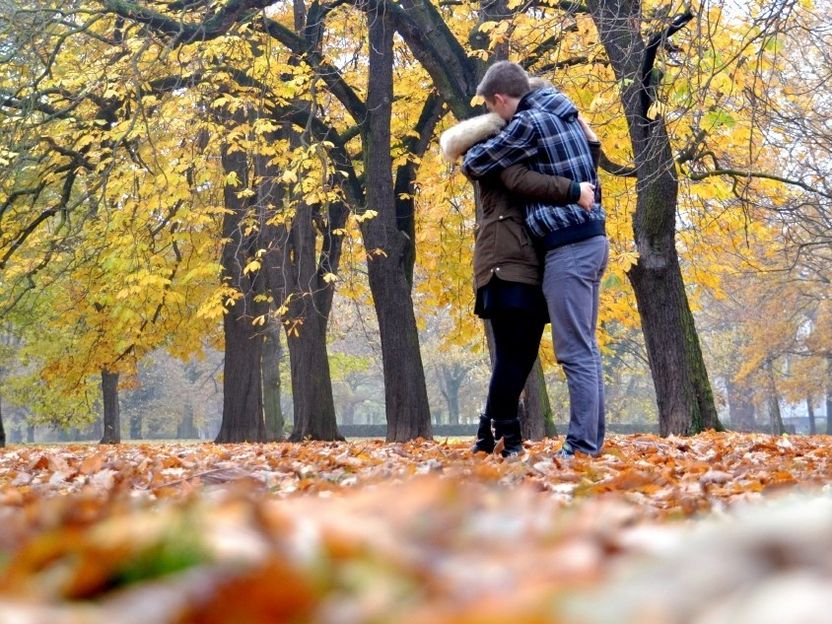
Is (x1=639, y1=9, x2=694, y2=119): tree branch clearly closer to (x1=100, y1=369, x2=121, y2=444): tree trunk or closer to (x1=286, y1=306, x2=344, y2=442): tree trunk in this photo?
(x1=286, y1=306, x2=344, y2=442): tree trunk

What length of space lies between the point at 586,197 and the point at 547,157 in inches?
13.7

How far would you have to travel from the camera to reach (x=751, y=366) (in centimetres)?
3278

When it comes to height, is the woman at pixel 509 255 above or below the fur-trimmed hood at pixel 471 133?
below

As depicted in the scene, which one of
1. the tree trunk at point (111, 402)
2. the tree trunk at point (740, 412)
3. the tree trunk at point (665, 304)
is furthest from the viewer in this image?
the tree trunk at point (740, 412)

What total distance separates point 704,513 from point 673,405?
7732 millimetres

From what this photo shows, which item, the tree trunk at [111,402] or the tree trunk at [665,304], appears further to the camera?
the tree trunk at [111,402]

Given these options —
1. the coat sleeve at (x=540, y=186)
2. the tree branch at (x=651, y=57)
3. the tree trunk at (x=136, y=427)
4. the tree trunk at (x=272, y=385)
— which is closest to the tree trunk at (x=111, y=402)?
the tree trunk at (x=272, y=385)

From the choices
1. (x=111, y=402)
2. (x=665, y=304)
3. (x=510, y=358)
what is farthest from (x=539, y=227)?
(x=111, y=402)

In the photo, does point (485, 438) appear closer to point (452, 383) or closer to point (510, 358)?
point (510, 358)

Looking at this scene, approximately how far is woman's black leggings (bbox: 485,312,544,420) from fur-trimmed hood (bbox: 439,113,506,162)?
1.02 metres

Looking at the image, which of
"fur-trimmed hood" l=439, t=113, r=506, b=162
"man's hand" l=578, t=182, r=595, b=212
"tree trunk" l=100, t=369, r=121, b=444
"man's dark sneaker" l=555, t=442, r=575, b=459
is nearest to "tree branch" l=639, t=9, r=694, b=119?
"fur-trimmed hood" l=439, t=113, r=506, b=162

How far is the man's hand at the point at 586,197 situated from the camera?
18.5 feet

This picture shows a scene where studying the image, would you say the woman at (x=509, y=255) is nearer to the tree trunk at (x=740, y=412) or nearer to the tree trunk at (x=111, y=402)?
the tree trunk at (x=111, y=402)

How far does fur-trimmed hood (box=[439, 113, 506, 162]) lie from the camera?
Result: 5.89m
